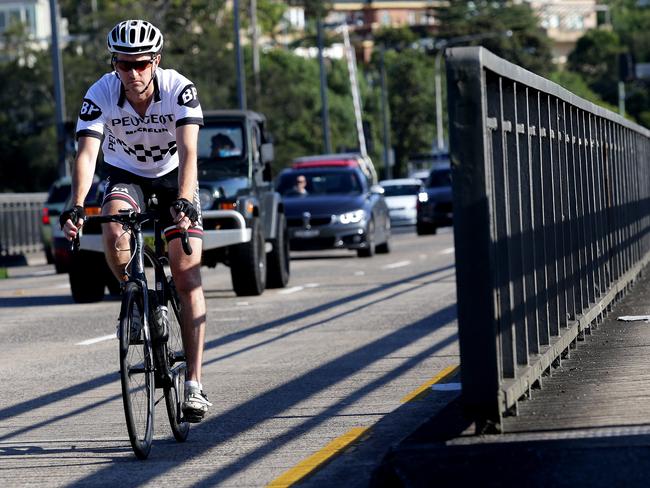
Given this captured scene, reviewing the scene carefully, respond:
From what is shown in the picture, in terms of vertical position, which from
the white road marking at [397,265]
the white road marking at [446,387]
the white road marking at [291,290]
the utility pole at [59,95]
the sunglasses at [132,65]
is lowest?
the white road marking at [446,387]

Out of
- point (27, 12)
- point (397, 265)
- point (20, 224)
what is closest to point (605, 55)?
point (27, 12)

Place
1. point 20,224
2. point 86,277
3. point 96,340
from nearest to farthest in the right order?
point 96,340
point 86,277
point 20,224

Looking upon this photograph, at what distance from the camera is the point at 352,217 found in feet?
97.2

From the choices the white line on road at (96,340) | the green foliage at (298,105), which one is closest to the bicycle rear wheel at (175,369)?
the white line on road at (96,340)

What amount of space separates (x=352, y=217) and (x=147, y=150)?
21.3m

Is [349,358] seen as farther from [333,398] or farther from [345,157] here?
[345,157]

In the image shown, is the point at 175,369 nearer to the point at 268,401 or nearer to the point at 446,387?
the point at 268,401

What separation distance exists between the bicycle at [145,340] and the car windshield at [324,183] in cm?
2244

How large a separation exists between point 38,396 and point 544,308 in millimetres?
3018

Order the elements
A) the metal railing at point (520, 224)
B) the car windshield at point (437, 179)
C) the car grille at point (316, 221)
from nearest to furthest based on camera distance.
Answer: the metal railing at point (520, 224) < the car grille at point (316, 221) < the car windshield at point (437, 179)

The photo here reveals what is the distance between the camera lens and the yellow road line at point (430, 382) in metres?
9.80

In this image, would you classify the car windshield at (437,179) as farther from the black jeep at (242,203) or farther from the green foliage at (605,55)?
the green foliage at (605,55)

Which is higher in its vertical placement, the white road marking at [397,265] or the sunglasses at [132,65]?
the sunglasses at [132,65]

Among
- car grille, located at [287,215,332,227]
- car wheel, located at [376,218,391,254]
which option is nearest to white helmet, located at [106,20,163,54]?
car grille, located at [287,215,332,227]
